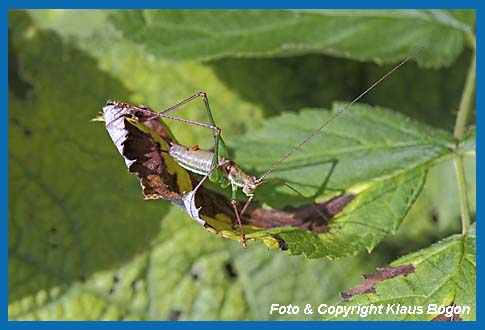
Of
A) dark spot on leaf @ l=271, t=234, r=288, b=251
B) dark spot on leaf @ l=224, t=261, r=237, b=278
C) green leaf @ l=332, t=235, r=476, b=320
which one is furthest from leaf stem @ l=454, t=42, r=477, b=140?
dark spot on leaf @ l=224, t=261, r=237, b=278

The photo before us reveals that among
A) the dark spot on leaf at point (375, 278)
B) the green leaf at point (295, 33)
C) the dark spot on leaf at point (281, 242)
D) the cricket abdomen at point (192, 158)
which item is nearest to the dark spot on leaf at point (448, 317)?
the dark spot on leaf at point (375, 278)

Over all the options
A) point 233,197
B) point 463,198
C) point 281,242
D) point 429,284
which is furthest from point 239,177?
point 463,198

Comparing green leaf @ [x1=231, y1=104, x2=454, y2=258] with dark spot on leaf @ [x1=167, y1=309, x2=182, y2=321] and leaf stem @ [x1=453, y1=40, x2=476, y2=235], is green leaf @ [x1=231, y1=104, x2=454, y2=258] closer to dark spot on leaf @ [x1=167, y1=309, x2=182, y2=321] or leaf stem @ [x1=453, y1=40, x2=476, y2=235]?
leaf stem @ [x1=453, y1=40, x2=476, y2=235]

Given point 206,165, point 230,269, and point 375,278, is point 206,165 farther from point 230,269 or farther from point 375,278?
point 230,269

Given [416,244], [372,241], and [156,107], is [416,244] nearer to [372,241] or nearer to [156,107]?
[372,241]

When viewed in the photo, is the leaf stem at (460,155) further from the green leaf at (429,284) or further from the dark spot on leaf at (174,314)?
the dark spot on leaf at (174,314)

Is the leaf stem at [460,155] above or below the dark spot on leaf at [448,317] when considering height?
above
